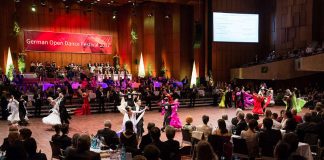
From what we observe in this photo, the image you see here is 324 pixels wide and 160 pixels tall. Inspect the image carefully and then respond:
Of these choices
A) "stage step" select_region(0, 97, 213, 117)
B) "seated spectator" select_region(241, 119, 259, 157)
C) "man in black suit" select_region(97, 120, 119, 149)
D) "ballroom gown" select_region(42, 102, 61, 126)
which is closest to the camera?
"seated spectator" select_region(241, 119, 259, 157)

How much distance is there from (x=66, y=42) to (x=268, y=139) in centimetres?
2225

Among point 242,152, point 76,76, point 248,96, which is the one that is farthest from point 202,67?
point 242,152

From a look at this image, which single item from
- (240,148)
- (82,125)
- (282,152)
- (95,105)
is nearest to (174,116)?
(82,125)

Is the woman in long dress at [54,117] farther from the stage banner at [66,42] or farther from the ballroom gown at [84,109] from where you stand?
the stage banner at [66,42]

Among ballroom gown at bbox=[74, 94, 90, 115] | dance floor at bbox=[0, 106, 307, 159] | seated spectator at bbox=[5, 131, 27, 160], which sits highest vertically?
seated spectator at bbox=[5, 131, 27, 160]

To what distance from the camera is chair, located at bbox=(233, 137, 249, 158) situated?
244 inches

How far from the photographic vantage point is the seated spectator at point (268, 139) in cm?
593

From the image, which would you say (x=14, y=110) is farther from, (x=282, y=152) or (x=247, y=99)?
(x=247, y=99)

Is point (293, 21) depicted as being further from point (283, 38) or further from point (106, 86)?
point (106, 86)

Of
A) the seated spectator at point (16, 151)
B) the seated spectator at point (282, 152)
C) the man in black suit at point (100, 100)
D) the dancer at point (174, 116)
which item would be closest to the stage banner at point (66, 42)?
the man in black suit at point (100, 100)

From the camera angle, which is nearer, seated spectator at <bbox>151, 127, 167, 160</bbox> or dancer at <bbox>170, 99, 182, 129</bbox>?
seated spectator at <bbox>151, 127, 167, 160</bbox>

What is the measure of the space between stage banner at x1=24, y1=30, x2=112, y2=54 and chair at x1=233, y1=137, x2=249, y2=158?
21036 mm

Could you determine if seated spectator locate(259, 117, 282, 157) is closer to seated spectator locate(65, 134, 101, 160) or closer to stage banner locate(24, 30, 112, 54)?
seated spectator locate(65, 134, 101, 160)

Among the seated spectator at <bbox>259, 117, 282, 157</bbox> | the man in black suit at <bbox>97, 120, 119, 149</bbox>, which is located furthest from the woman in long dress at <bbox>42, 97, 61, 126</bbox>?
the seated spectator at <bbox>259, 117, 282, 157</bbox>
